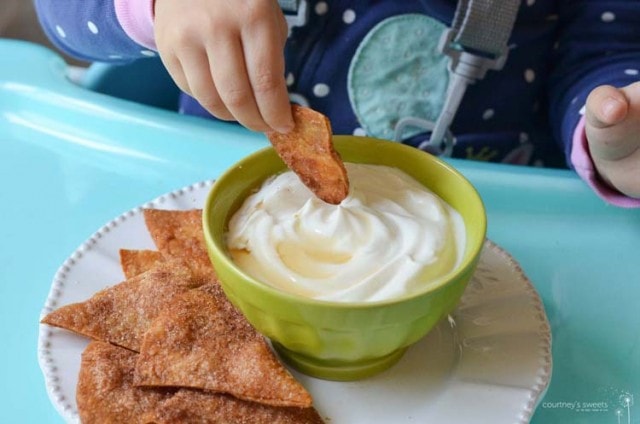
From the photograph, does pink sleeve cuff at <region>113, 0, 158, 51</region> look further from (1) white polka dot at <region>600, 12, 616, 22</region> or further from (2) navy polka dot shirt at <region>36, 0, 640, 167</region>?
(1) white polka dot at <region>600, 12, 616, 22</region>

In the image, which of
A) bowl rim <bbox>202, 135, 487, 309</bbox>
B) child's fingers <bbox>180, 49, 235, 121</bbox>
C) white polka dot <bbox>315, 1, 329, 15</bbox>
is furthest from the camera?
white polka dot <bbox>315, 1, 329, 15</bbox>

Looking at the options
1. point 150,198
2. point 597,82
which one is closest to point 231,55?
point 150,198

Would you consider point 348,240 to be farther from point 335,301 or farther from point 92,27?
point 92,27

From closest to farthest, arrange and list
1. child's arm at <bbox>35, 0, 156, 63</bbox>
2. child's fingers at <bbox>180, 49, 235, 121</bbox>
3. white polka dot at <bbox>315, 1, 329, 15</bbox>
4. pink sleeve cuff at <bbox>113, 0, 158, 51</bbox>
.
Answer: child's fingers at <bbox>180, 49, 235, 121</bbox> → pink sleeve cuff at <bbox>113, 0, 158, 51</bbox> → child's arm at <bbox>35, 0, 156, 63</bbox> → white polka dot at <bbox>315, 1, 329, 15</bbox>

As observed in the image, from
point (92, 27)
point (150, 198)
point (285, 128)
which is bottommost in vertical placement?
point (150, 198)

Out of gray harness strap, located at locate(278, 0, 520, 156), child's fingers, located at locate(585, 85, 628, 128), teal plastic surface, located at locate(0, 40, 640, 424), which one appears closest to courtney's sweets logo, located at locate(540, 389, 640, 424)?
teal plastic surface, located at locate(0, 40, 640, 424)

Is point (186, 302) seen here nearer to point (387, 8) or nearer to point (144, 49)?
point (144, 49)
